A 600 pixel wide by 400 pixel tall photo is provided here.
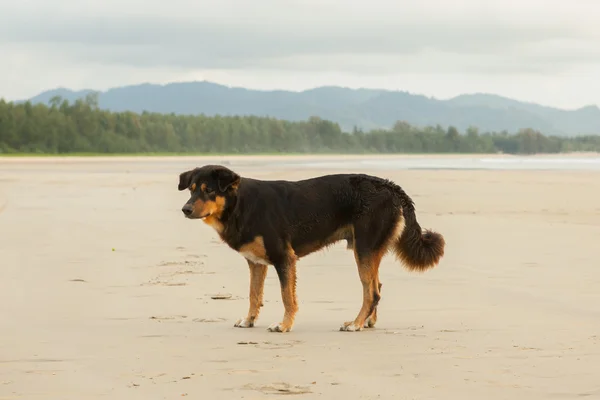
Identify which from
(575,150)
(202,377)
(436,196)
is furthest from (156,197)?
(575,150)

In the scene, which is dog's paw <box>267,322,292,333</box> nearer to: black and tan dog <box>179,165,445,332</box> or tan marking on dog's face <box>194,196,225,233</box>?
black and tan dog <box>179,165,445,332</box>

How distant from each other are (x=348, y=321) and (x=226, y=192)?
162 centimetres

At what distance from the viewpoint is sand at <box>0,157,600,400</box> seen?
6047 mm

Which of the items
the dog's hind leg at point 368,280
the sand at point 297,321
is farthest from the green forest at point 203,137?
the dog's hind leg at point 368,280

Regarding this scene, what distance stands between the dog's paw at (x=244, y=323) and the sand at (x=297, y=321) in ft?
0.34

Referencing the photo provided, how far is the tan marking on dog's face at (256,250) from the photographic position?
844cm

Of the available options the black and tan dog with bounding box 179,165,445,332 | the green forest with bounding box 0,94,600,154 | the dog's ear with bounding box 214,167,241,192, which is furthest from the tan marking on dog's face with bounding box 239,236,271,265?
the green forest with bounding box 0,94,600,154

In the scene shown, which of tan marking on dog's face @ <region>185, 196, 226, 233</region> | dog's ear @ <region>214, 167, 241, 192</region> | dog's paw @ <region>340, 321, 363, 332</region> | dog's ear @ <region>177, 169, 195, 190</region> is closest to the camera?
dog's paw @ <region>340, 321, 363, 332</region>

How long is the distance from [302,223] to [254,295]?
789mm

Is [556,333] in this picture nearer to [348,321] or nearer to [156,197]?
[348,321]

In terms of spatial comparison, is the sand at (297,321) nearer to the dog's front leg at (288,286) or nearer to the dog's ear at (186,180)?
the dog's front leg at (288,286)

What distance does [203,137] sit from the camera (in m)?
138

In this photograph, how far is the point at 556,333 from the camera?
7.72 m

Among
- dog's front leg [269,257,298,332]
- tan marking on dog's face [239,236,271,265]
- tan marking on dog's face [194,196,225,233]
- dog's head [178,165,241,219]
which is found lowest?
dog's front leg [269,257,298,332]
